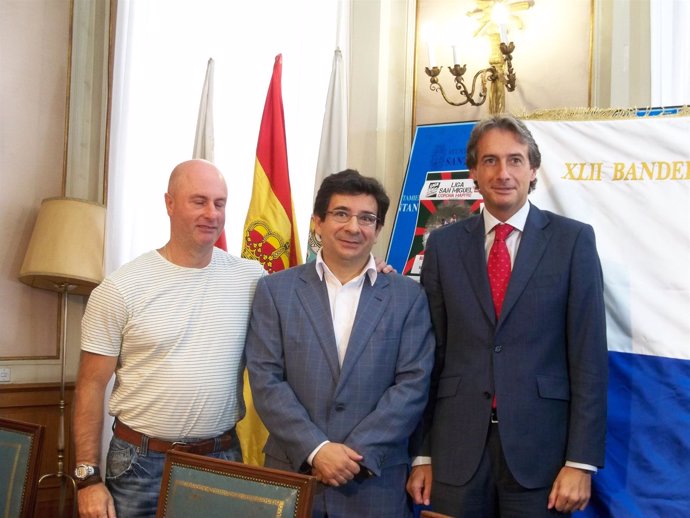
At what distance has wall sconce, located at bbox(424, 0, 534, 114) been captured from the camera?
11.9 feet

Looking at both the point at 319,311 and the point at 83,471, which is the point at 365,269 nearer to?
the point at 319,311

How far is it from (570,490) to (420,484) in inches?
16.8

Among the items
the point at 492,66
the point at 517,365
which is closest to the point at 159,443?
the point at 517,365

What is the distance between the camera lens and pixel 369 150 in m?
4.14

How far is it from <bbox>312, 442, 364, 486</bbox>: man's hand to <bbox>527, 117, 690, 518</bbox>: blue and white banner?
0.87 metres

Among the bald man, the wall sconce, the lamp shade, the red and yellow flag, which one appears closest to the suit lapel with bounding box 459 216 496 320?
the bald man

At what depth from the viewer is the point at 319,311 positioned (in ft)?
6.94

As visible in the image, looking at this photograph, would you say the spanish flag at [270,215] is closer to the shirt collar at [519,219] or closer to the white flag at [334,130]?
the white flag at [334,130]

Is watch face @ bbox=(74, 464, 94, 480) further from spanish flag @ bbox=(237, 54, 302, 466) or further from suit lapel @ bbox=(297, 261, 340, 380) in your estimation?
spanish flag @ bbox=(237, 54, 302, 466)

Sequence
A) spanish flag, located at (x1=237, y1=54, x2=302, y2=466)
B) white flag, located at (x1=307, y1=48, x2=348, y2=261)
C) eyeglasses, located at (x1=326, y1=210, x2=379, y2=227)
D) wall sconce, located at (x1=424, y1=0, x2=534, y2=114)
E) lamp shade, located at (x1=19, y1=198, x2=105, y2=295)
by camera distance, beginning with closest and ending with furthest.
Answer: eyeglasses, located at (x1=326, y1=210, x2=379, y2=227) < spanish flag, located at (x1=237, y1=54, x2=302, y2=466) < lamp shade, located at (x1=19, y1=198, x2=105, y2=295) < wall sconce, located at (x1=424, y1=0, x2=534, y2=114) < white flag, located at (x1=307, y1=48, x2=348, y2=261)

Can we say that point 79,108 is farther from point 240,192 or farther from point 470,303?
point 470,303

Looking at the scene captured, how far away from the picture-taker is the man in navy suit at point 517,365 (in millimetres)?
1941

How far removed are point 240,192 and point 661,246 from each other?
235 centimetres

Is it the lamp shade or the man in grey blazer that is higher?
the lamp shade
